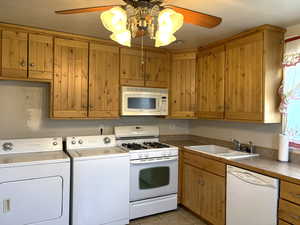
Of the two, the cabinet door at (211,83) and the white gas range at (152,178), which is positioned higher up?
the cabinet door at (211,83)

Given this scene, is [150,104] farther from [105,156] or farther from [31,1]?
[31,1]

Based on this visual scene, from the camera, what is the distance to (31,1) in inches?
74.0

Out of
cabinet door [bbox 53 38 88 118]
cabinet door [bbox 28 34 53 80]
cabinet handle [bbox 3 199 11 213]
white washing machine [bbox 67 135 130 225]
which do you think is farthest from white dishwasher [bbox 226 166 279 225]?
cabinet door [bbox 28 34 53 80]

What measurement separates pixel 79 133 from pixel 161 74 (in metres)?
1.48

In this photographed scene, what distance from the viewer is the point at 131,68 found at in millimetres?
3145

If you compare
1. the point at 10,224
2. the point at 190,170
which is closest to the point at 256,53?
the point at 190,170

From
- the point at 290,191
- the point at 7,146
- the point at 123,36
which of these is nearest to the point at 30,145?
the point at 7,146

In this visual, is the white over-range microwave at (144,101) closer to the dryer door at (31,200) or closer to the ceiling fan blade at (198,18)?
the dryer door at (31,200)

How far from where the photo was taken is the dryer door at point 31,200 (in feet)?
7.06

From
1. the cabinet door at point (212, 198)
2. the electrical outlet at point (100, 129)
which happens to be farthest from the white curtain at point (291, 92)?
the electrical outlet at point (100, 129)

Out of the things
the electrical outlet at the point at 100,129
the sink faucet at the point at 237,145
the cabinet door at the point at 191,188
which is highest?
the electrical outlet at the point at 100,129

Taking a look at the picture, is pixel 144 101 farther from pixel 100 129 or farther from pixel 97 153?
pixel 97 153

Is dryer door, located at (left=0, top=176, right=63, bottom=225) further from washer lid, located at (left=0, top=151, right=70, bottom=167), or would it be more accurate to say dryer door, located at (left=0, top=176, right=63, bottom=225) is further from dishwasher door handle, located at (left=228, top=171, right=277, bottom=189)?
dishwasher door handle, located at (left=228, top=171, right=277, bottom=189)

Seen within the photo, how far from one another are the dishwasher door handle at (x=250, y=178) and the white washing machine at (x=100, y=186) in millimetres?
1255
